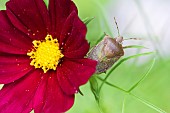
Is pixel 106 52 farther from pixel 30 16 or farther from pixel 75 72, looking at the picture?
pixel 30 16

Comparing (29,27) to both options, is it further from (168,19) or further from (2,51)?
(168,19)

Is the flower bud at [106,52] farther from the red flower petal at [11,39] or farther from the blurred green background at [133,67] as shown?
the blurred green background at [133,67]

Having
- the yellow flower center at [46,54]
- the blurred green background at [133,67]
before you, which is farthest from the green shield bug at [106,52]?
the blurred green background at [133,67]

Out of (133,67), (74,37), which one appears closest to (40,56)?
Result: (74,37)

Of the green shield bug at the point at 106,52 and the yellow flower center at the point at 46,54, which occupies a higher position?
the yellow flower center at the point at 46,54

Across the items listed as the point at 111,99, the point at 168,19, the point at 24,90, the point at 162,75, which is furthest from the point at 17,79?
the point at 168,19

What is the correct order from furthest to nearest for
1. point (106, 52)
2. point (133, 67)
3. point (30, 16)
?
point (133, 67) → point (30, 16) → point (106, 52)
